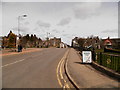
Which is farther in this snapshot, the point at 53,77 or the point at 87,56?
the point at 87,56

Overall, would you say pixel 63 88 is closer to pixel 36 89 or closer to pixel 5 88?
pixel 36 89

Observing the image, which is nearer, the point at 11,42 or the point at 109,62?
the point at 109,62

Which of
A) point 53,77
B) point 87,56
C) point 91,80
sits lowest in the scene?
point 53,77

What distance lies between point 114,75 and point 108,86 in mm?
2073

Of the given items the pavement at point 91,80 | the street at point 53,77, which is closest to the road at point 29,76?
the street at point 53,77

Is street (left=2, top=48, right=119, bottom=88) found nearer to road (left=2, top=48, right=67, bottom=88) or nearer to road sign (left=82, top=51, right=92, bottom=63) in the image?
road (left=2, top=48, right=67, bottom=88)

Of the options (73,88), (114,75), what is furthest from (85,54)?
(73,88)

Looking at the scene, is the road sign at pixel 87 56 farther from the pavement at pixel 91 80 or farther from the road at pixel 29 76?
the pavement at pixel 91 80

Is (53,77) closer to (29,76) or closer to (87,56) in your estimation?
(29,76)

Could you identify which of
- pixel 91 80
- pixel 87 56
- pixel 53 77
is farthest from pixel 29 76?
pixel 87 56

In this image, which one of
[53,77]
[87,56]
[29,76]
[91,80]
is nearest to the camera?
[91,80]

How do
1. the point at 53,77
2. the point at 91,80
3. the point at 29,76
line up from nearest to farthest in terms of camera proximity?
the point at 91,80
the point at 53,77
the point at 29,76

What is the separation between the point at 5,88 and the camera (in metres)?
7.19

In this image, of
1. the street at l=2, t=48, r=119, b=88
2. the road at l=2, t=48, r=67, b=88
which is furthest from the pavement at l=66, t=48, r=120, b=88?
the road at l=2, t=48, r=67, b=88
